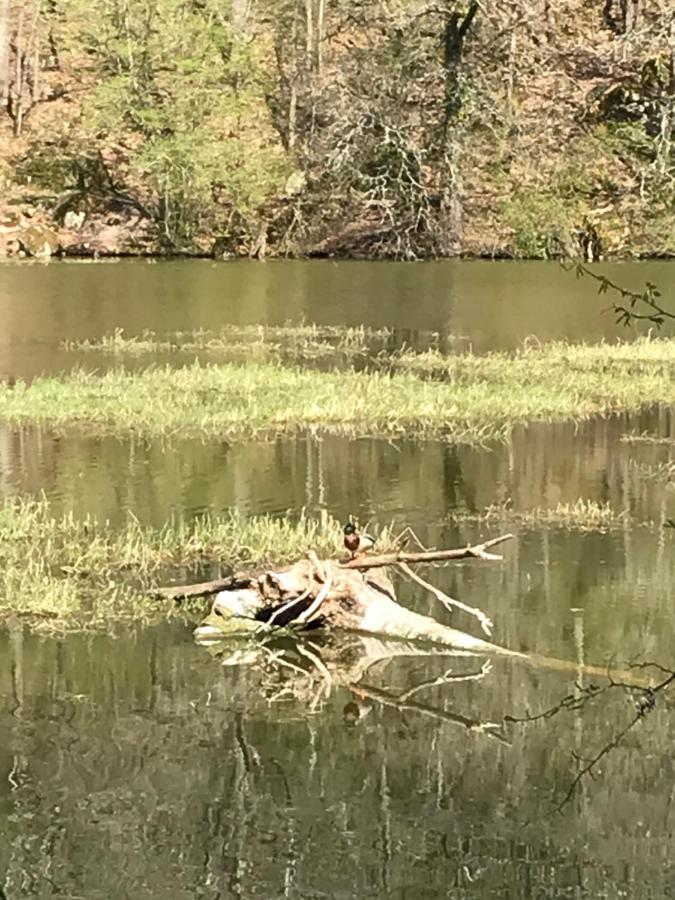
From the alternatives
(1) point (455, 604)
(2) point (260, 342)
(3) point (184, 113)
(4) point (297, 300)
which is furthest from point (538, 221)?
(1) point (455, 604)

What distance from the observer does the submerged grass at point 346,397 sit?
20.2 m

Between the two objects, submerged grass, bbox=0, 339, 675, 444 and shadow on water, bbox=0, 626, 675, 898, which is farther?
submerged grass, bbox=0, 339, 675, 444

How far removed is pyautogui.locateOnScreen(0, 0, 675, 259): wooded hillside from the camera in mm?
56531

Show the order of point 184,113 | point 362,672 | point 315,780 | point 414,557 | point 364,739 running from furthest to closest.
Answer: point 184,113 < point 414,557 < point 362,672 < point 364,739 < point 315,780

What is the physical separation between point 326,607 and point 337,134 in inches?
1918

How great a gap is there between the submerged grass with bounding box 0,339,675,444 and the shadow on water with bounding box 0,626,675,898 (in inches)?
390

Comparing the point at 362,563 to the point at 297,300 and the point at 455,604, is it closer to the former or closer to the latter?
the point at 455,604

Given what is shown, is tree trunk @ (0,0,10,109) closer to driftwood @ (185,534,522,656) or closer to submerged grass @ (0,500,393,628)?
submerged grass @ (0,500,393,628)

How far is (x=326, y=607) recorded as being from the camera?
10.3 meters

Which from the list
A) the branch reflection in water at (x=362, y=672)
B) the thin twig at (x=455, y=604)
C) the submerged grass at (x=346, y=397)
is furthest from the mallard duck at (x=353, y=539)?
the submerged grass at (x=346, y=397)

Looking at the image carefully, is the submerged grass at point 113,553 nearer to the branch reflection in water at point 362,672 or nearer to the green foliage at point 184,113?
the branch reflection in water at point 362,672

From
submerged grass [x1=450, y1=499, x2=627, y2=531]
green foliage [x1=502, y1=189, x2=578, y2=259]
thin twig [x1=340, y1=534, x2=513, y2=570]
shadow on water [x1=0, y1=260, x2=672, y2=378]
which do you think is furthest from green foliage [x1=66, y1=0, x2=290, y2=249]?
thin twig [x1=340, y1=534, x2=513, y2=570]

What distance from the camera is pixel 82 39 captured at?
7000cm

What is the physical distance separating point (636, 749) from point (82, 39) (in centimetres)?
6657
